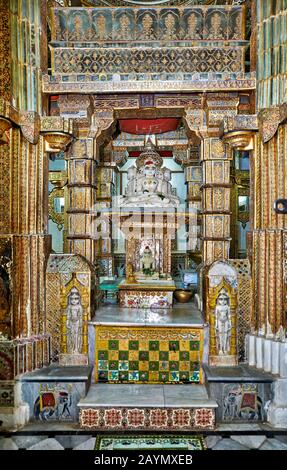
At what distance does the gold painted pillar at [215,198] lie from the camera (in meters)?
5.61

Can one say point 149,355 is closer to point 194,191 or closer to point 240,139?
point 240,139

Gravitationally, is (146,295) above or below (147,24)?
below

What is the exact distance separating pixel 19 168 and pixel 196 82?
10.2ft

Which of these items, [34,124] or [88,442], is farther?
[34,124]

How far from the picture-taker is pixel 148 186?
24.3ft

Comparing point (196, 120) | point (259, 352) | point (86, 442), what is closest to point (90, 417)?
point (86, 442)

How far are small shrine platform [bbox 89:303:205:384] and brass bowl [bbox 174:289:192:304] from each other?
5.92 feet

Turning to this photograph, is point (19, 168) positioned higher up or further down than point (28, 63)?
further down

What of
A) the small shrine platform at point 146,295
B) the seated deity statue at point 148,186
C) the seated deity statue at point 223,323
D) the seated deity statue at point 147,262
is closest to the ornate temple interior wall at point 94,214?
the seated deity statue at point 223,323

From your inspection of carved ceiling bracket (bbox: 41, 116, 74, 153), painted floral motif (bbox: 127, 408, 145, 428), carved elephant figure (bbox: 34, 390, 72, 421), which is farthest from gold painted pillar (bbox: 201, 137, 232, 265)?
carved elephant figure (bbox: 34, 390, 72, 421)

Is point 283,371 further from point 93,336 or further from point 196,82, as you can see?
point 196,82

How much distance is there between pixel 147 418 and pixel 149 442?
31 cm

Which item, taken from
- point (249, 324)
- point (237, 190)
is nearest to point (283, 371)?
point (249, 324)

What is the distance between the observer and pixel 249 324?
5.02 metres
